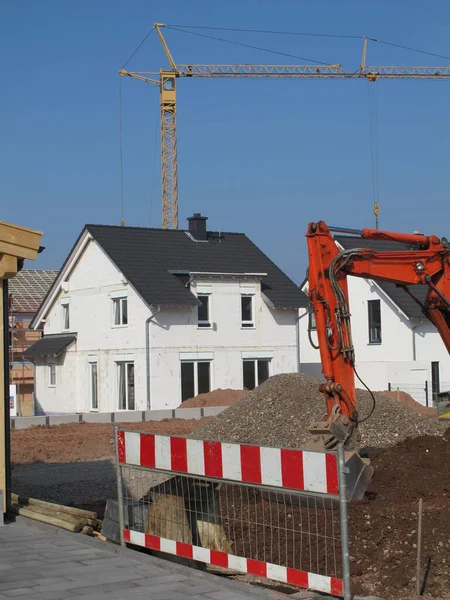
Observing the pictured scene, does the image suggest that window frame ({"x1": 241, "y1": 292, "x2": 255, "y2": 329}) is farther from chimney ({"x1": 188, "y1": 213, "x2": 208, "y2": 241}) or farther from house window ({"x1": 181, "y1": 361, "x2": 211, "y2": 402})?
chimney ({"x1": 188, "y1": 213, "x2": 208, "y2": 241})

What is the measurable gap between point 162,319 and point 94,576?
1201 inches

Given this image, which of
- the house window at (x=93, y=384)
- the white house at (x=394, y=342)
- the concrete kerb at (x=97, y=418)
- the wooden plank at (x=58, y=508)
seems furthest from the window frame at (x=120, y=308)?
the wooden plank at (x=58, y=508)

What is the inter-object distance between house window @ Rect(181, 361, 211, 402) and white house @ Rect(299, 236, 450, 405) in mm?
5246

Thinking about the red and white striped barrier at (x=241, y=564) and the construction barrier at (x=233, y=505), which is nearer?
the red and white striped barrier at (x=241, y=564)

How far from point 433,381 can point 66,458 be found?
72.9ft

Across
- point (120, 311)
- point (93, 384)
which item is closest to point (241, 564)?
point (120, 311)

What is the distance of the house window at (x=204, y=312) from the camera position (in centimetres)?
3975

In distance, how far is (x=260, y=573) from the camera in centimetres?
738

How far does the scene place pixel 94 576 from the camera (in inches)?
311

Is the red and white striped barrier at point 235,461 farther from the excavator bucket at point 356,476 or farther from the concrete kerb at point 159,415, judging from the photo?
the concrete kerb at point 159,415

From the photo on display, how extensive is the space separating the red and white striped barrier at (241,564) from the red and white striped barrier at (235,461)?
643mm

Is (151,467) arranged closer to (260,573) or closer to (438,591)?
(260,573)

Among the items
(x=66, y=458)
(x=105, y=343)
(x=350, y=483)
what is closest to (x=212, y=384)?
(x=105, y=343)

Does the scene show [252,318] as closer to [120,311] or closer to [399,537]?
[120,311]
